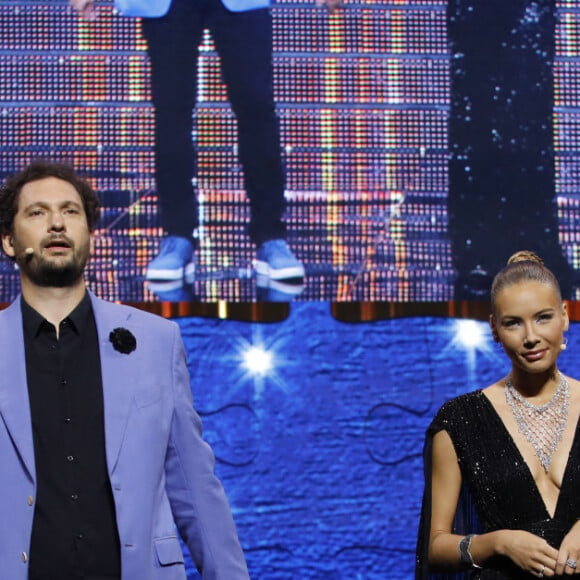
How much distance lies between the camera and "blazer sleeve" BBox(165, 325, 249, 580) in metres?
1.96

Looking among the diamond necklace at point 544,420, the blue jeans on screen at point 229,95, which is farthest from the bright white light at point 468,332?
the diamond necklace at point 544,420

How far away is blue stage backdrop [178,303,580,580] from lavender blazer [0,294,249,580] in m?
1.36

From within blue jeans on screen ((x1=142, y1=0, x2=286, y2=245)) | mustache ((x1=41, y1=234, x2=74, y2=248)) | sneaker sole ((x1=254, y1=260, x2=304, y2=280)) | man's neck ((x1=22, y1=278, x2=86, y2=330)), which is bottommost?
sneaker sole ((x1=254, y1=260, x2=304, y2=280))

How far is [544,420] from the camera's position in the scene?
216cm

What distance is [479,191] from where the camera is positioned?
361 centimetres

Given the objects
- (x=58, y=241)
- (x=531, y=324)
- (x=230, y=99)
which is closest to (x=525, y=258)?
(x=531, y=324)

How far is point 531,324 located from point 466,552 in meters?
0.49

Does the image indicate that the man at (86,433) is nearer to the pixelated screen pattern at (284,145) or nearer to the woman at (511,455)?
the woman at (511,455)

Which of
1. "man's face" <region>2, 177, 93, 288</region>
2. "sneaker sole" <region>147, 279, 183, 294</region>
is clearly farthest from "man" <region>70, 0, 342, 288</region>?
"man's face" <region>2, 177, 93, 288</region>

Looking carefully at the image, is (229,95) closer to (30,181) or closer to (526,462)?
(30,181)

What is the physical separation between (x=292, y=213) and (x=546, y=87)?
1054mm

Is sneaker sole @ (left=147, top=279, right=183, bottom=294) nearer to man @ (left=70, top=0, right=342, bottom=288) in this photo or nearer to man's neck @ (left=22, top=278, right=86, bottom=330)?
man @ (left=70, top=0, right=342, bottom=288)

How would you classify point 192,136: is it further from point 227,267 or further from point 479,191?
point 479,191

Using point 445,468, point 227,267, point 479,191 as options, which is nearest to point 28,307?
point 445,468
